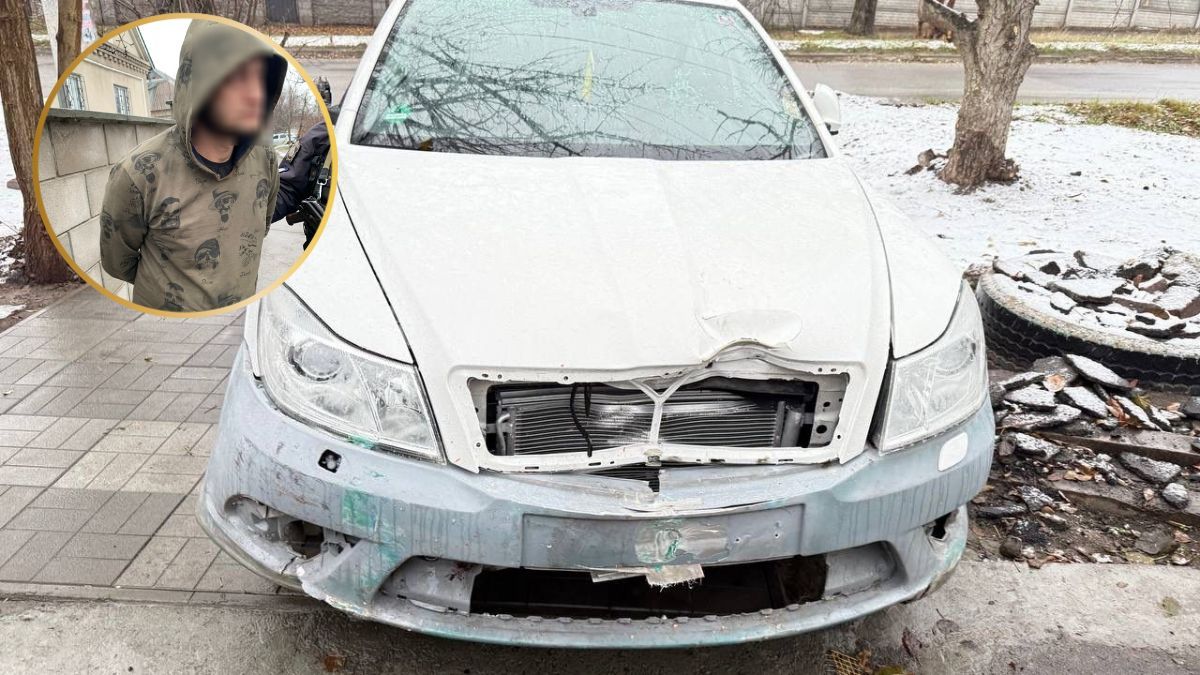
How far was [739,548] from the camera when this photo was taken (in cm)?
215

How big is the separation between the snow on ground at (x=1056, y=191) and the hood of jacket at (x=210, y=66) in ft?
14.3

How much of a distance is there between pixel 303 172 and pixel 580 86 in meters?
1.26

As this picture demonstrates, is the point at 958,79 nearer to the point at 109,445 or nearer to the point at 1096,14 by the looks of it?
the point at 1096,14

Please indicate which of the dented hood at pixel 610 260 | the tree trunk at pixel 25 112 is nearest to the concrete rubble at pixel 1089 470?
the dented hood at pixel 610 260

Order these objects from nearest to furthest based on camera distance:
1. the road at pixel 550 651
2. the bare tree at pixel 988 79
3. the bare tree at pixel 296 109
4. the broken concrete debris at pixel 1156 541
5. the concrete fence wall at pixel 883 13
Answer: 1. the bare tree at pixel 296 109
2. the road at pixel 550 651
3. the broken concrete debris at pixel 1156 541
4. the bare tree at pixel 988 79
5. the concrete fence wall at pixel 883 13

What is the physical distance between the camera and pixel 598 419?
2186 mm

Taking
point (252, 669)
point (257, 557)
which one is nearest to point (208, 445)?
point (252, 669)

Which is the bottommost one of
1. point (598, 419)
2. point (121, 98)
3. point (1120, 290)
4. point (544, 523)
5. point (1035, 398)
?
point (1035, 398)

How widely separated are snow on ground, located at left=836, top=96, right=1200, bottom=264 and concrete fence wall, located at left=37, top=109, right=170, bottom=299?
15.0 feet

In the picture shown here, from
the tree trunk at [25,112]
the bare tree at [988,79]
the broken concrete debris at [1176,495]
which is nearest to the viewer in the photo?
the broken concrete debris at [1176,495]

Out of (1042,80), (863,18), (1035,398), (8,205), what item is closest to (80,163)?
(1035,398)

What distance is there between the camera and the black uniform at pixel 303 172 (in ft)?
7.79

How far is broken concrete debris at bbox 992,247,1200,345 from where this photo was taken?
13.8ft

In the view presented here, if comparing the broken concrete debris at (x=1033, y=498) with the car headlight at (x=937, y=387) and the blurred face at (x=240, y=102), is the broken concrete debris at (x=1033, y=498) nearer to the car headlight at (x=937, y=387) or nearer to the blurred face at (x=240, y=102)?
the car headlight at (x=937, y=387)
